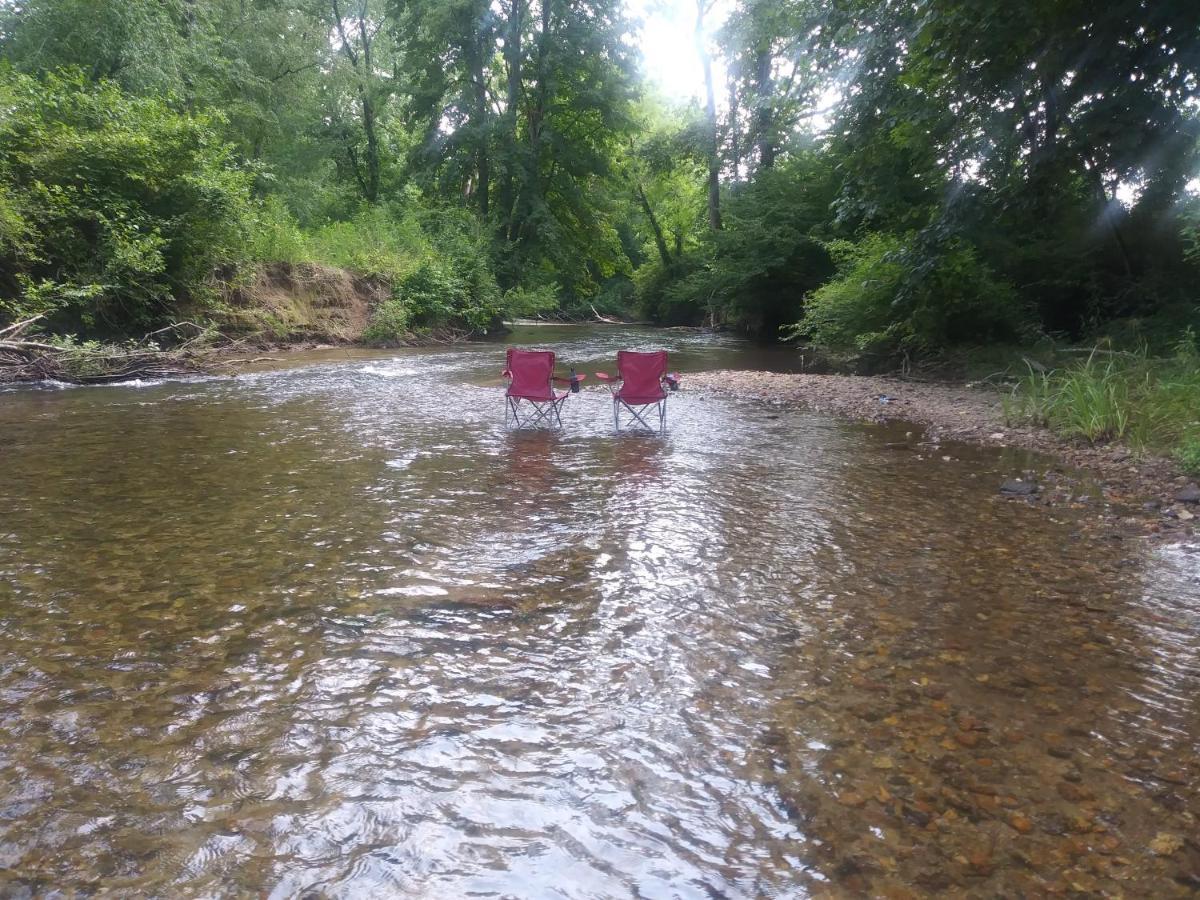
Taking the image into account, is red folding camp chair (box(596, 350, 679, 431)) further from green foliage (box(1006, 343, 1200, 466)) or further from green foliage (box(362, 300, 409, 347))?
green foliage (box(362, 300, 409, 347))

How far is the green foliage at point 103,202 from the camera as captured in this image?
12250 millimetres

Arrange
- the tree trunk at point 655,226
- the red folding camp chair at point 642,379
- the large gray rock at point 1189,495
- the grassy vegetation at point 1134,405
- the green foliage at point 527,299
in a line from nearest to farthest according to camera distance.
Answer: the large gray rock at point 1189,495
the grassy vegetation at point 1134,405
the red folding camp chair at point 642,379
the green foliage at point 527,299
the tree trunk at point 655,226

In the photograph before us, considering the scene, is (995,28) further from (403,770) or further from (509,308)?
(509,308)

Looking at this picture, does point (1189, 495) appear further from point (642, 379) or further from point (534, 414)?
point (534, 414)

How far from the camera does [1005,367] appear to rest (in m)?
11.6

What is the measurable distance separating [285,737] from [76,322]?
45.3 ft

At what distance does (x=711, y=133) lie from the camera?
25797mm

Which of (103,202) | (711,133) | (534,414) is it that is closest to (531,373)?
(534,414)

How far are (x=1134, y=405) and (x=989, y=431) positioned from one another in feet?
4.43

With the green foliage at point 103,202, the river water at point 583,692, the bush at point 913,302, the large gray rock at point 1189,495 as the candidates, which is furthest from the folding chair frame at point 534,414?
the green foliage at point 103,202

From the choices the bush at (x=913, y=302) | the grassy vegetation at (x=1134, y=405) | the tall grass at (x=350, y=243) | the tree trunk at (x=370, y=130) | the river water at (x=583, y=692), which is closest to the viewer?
the river water at (x=583, y=692)

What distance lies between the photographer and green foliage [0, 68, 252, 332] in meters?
12.2

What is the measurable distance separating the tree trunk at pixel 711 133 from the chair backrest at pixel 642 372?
60.4 ft

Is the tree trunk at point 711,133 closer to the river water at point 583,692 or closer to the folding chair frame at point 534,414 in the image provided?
the folding chair frame at point 534,414
